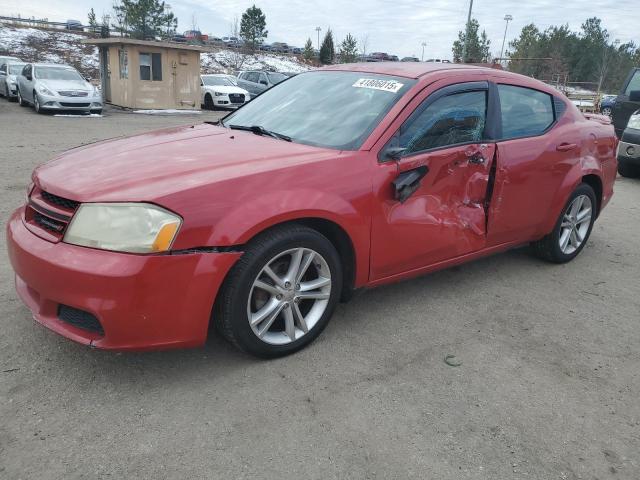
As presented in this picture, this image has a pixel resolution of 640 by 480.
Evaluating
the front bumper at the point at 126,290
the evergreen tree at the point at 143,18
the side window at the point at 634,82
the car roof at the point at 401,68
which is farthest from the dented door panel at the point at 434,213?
the evergreen tree at the point at 143,18

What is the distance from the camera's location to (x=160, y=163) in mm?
2818

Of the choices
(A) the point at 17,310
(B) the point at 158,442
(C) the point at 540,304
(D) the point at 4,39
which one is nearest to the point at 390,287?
(C) the point at 540,304

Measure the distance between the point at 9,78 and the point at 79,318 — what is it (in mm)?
21485

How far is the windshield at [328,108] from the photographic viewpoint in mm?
3258

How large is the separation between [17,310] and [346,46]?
212 ft

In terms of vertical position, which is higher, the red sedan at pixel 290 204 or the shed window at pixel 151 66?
the shed window at pixel 151 66

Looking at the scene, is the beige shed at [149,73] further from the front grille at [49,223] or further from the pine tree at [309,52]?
the pine tree at [309,52]

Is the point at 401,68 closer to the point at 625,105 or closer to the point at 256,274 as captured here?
the point at 256,274

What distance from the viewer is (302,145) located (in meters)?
3.20

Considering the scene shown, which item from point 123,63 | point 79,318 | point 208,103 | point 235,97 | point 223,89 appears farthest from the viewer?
point 208,103

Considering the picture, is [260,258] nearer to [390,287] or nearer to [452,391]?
[452,391]

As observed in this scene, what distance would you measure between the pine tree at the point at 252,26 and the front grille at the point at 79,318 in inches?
2407

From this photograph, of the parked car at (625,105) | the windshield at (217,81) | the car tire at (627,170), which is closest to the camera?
the car tire at (627,170)

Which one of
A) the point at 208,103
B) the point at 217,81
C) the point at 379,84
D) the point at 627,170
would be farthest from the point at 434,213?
the point at 217,81
